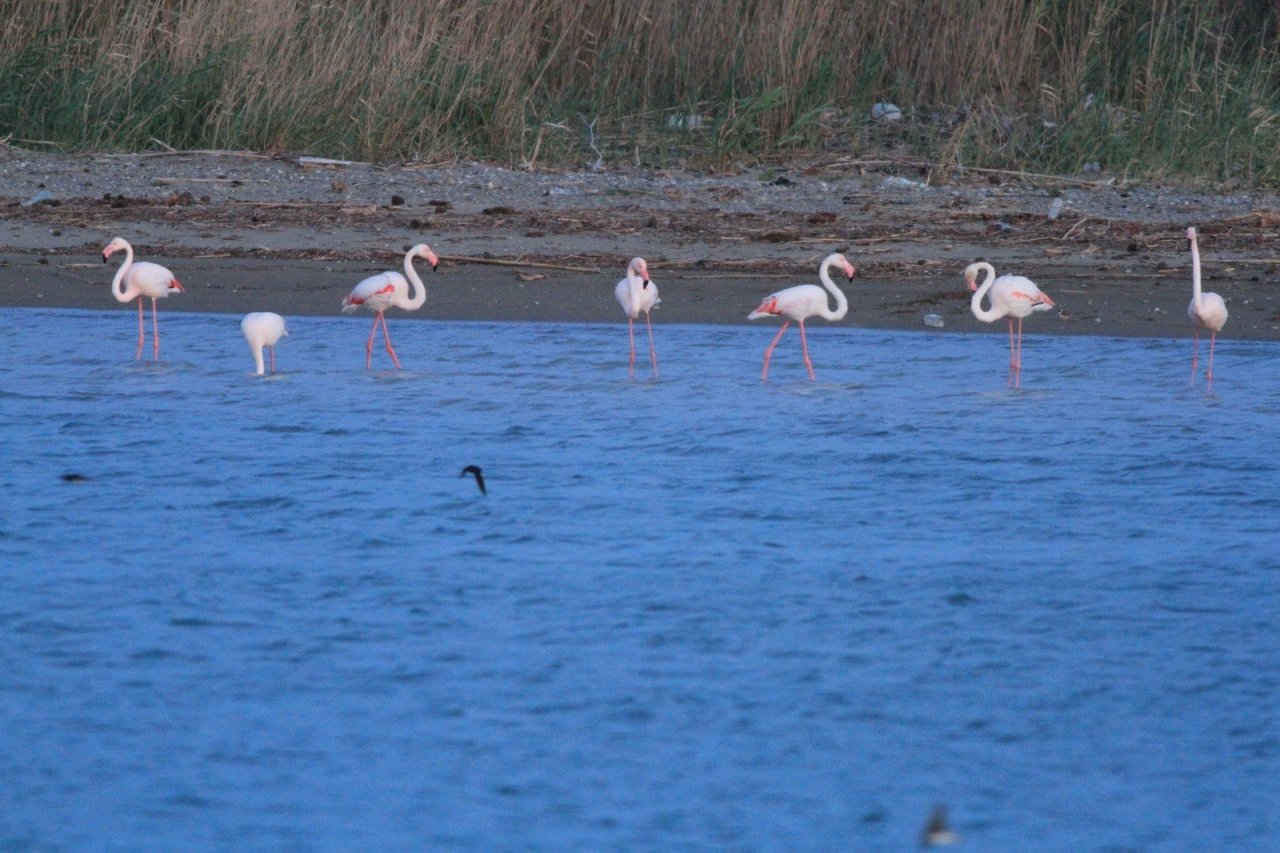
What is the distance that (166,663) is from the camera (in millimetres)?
5051

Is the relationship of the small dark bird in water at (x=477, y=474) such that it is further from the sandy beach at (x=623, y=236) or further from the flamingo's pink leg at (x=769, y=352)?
the sandy beach at (x=623, y=236)

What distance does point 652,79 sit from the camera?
14.8m

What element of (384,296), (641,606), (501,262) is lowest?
(641,606)

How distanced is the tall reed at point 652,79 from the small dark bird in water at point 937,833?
383 inches

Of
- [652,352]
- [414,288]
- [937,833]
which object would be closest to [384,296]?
[414,288]

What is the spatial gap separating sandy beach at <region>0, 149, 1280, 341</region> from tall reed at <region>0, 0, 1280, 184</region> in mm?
493

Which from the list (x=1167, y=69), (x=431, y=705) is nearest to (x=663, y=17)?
(x=1167, y=69)

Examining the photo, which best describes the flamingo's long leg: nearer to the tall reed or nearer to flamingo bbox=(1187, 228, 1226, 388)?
flamingo bbox=(1187, 228, 1226, 388)

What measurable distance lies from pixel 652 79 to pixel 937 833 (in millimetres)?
11488

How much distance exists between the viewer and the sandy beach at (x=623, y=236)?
10234mm

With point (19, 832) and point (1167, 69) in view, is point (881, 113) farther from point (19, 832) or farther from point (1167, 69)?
point (19, 832)

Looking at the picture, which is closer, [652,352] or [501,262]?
[652,352]

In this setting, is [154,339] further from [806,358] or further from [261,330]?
[806,358]

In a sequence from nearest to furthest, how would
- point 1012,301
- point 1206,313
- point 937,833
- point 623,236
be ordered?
point 937,833, point 1206,313, point 1012,301, point 623,236
